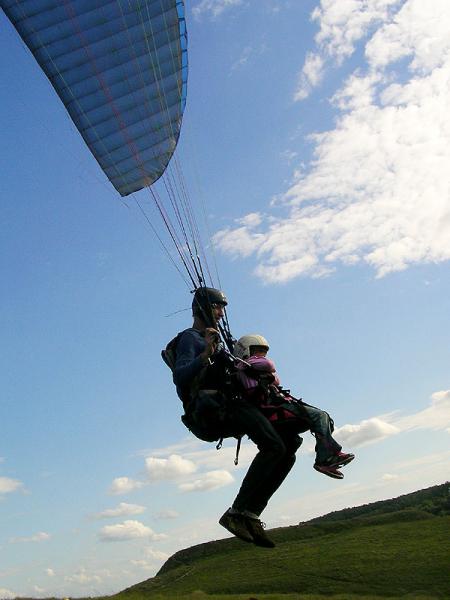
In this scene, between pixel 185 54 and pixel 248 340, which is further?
pixel 185 54

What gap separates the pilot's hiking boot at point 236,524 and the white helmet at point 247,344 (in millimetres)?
1545

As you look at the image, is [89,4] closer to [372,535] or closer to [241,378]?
[241,378]

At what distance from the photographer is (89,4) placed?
1040cm

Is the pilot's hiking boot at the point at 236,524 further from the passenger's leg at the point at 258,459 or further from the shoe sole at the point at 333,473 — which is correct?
the shoe sole at the point at 333,473

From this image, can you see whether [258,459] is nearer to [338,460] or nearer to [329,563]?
[338,460]

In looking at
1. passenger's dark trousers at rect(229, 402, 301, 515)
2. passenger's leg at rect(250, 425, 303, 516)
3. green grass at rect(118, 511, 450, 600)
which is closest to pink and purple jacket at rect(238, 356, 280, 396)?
passenger's dark trousers at rect(229, 402, 301, 515)

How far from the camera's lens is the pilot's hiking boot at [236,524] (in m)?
6.45

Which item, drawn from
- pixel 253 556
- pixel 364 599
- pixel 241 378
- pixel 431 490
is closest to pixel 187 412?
pixel 241 378

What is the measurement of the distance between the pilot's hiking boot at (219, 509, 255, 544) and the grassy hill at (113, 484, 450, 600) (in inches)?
960

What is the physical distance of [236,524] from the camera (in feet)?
21.4

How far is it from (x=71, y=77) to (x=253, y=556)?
140ft

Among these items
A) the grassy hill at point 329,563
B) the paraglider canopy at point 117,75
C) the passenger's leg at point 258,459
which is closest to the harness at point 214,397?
the passenger's leg at point 258,459

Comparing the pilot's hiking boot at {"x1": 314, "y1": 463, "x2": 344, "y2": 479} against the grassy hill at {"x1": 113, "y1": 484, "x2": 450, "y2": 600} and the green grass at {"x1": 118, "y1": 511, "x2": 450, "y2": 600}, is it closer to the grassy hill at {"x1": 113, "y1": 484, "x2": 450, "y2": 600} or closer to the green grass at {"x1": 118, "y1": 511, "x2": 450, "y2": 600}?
the grassy hill at {"x1": 113, "y1": 484, "x2": 450, "y2": 600}

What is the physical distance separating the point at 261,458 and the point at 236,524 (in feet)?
2.22
